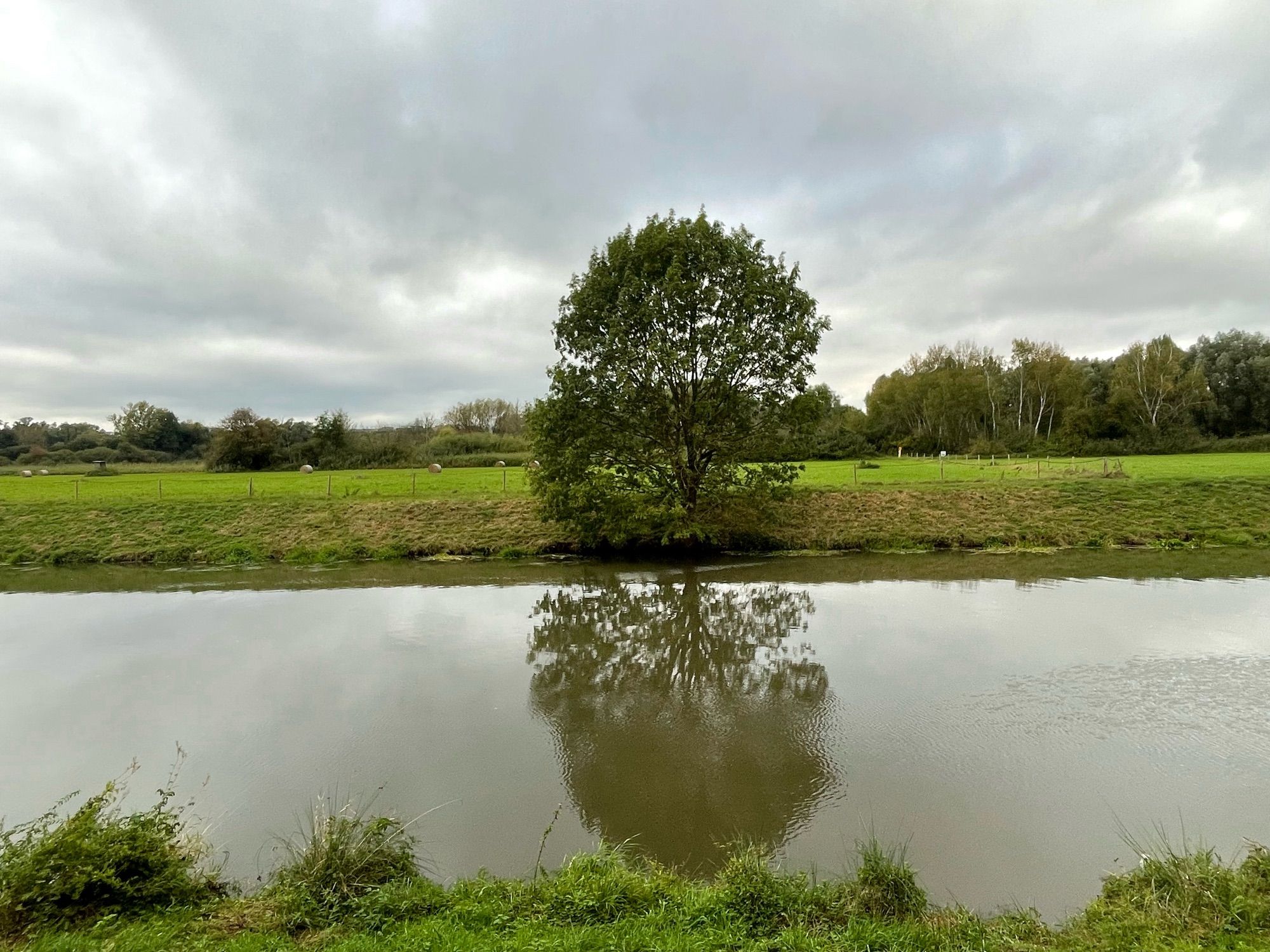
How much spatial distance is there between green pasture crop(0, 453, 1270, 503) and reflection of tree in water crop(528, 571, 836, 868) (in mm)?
15770

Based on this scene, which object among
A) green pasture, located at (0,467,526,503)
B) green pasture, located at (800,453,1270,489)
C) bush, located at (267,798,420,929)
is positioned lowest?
bush, located at (267,798,420,929)

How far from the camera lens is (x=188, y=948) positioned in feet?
13.5

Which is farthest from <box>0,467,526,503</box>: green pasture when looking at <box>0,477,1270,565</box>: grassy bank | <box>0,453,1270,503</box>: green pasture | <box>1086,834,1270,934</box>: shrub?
<box>1086,834,1270,934</box>: shrub

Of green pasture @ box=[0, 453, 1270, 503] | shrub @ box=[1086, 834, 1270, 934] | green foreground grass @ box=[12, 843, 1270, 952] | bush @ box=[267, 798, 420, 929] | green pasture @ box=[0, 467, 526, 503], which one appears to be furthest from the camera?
green pasture @ box=[0, 467, 526, 503]

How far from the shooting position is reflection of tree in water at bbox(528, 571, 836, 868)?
20.4 feet

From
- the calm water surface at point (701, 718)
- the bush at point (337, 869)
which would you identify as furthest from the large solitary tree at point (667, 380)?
the bush at point (337, 869)

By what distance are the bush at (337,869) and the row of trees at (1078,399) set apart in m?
67.7

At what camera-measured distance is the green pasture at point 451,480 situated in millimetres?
29578

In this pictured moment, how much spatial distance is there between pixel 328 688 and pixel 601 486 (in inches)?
439

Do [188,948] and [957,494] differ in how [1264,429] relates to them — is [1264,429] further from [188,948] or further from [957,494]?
[188,948]

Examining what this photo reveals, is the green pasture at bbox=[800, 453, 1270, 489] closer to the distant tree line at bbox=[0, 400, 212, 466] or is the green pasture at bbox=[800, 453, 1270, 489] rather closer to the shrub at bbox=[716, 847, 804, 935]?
the shrub at bbox=[716, 847, 804, 935]

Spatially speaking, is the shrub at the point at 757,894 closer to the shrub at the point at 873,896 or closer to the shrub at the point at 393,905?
the shrub at the point at 873,896

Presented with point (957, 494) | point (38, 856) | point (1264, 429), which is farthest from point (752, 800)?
point (1264, 429)

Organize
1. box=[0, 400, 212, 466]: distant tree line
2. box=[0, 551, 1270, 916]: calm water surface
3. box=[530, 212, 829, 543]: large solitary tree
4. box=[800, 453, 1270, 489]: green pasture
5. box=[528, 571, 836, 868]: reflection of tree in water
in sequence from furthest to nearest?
box=[0, 400, 212, 466]: distant tree line < box=[800, 453, 1270, 489]: green pasture < box=[530, 212, 829, 543]: large solitary tree < box=[528, 571, 836, 868]: reflection of tree in water < box=[0, 551, 1270, 916]: calm water surface
